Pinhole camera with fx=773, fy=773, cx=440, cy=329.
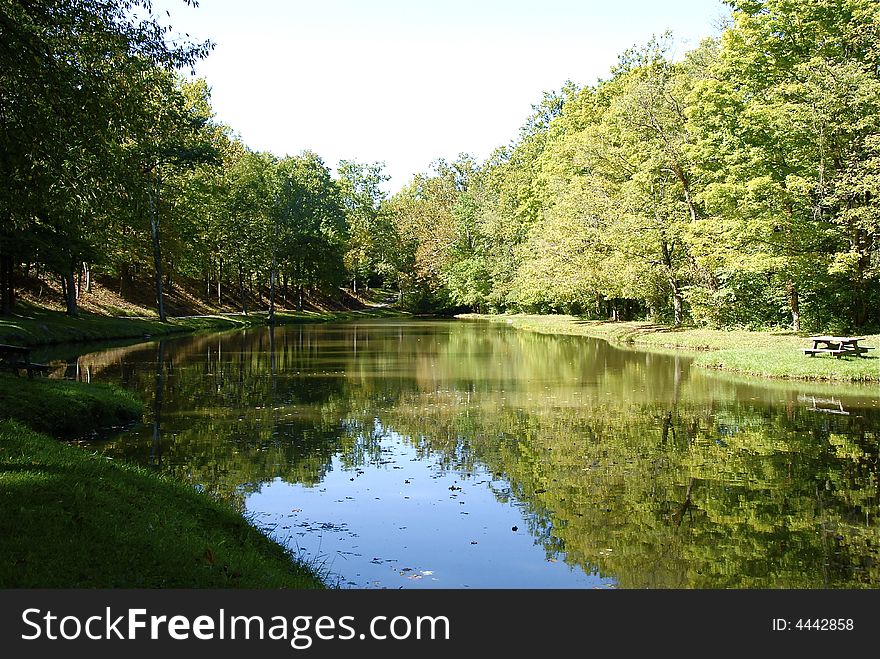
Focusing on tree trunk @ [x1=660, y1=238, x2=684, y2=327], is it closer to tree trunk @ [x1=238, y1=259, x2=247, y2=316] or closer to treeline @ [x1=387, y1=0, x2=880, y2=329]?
treeline @ [x1=387, y1=0, x2=880, y2=329]

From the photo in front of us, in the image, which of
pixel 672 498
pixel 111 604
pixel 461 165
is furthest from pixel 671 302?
pixel 461 165

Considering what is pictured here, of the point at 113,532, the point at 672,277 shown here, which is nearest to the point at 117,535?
the point at 113,532

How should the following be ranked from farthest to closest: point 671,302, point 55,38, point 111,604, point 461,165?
1. point 461,165
2. point 671,302
3. point 55,38
4. point 111,604

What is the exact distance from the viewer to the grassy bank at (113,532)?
6.17 meters

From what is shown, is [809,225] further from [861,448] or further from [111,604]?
[111,604]

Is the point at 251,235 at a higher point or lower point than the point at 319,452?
higher

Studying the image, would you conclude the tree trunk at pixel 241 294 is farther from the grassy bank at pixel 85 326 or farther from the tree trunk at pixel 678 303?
the tree trunk at pixel 678 303

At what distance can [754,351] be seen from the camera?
26.9 meters

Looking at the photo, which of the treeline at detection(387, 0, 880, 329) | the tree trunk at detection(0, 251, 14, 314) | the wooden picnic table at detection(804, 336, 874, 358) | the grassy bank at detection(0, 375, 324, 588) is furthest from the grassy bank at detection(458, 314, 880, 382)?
the tree trunk at detection(0, 251, 14, 314)

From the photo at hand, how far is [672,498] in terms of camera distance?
1055 cm

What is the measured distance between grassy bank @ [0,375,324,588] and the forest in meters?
5.64

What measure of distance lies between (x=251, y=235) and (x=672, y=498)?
5909 cm

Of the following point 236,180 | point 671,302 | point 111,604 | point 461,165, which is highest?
point 461,165

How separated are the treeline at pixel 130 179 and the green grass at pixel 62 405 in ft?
10.7
